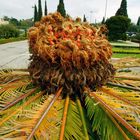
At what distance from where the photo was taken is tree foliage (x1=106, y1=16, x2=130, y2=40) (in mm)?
44188

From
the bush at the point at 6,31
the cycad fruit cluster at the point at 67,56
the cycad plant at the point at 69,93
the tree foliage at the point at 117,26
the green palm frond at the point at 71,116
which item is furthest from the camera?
the bush at the point at 6,31

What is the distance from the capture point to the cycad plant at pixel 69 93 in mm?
2537

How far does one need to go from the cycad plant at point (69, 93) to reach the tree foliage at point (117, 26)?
41.3 meters

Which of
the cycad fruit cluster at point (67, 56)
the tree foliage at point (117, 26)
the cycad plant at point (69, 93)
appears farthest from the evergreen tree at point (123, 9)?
the cycad fruit cluster at point (67, 56)

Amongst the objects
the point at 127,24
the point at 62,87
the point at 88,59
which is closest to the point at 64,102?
the point at 62,87

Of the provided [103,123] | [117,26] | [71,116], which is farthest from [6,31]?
[103,123]

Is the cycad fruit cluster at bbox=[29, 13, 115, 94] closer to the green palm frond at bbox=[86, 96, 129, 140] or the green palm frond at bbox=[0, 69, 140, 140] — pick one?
the green palm frond at bbox=[0, 69, 140, 140]

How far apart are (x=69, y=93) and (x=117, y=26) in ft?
137

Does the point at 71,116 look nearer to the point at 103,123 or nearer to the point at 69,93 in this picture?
the point at 103,123

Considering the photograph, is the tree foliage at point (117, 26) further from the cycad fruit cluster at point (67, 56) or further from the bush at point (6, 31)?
the cycad fruit cluster at point (67, 56)

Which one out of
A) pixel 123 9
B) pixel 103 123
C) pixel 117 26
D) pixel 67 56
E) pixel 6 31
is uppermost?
pixel 123 9

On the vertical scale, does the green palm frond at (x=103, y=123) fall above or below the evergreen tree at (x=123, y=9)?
below

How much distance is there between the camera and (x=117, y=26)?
4406cm

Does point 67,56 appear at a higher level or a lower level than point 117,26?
higher
